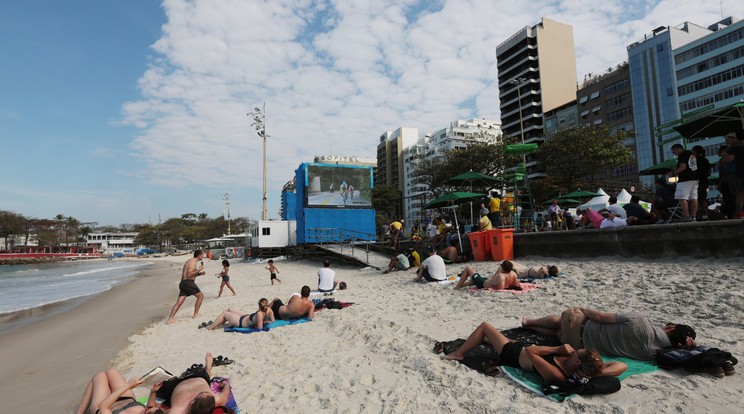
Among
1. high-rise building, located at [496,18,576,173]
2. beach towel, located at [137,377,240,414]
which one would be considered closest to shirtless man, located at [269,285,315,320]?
beach towel, located at [137,377,240,414]

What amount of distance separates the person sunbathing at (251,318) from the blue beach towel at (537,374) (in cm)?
435

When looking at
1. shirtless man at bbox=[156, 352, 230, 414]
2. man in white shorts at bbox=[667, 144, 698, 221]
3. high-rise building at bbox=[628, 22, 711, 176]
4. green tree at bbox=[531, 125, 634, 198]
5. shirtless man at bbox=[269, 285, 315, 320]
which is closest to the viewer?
shirtless man at bbox=[156, 352, 230, 414]

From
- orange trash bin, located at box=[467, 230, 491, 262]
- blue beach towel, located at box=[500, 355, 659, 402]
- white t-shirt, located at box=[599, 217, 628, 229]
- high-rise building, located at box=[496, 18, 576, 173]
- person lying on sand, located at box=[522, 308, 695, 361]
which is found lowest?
blue beach towel, located at box=[500, 355, 659, 402]

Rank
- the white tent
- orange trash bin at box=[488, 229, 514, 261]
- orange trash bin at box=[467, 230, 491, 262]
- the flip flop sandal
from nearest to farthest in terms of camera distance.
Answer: the flip flop sandal
orange trash bin at box=[488, 229, 514, 261]
orange trash bin at box=[467, 230, 491, 262]
the white tent

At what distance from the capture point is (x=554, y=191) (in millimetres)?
30859

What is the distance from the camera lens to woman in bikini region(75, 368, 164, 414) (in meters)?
3.21

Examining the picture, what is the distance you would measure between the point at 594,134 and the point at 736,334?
28.0m

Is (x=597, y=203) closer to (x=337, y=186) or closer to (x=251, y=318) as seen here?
(x=251, y=318)

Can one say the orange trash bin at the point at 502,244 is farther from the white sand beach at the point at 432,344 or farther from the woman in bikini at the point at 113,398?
the woman in bikini at the point at 113,398

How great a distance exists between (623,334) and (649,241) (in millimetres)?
5624

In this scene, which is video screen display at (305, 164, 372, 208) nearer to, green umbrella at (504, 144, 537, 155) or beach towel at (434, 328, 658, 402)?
green umbrella at (504, 144, 537, 155)

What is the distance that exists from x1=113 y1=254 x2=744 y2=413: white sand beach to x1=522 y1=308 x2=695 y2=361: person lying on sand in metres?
0.38

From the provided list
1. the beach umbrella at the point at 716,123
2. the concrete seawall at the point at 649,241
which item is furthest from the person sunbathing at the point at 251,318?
the beach umbrella at the point at 716,123

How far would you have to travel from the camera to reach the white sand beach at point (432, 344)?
3170 mm
